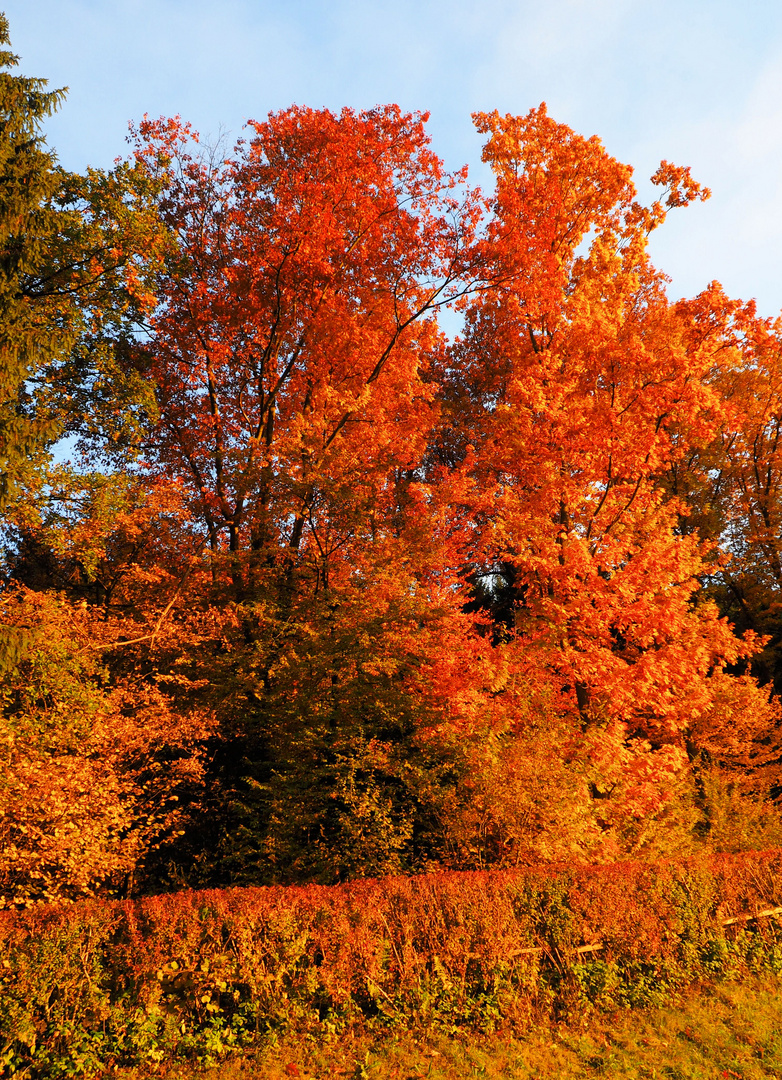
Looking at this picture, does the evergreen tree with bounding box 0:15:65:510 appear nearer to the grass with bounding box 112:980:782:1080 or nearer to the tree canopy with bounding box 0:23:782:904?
the tree canopy with bounding box 0:23:782:904

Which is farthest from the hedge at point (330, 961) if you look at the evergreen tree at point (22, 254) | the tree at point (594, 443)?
the evergreen tree at point (22, 254)

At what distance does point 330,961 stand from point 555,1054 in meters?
2.19

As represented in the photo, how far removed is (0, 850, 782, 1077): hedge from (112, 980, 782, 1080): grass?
0.20 meters

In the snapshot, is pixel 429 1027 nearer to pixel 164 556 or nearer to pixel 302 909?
pixel 302 909

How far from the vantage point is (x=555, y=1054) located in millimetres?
6133

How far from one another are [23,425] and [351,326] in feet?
27.9

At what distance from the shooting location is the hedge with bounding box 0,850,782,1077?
5773 millimetres

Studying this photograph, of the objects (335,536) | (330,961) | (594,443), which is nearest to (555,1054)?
(330,961)

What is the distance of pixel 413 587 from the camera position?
11250mm

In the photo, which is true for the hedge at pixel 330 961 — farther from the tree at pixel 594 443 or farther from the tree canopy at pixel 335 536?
the tree at pixel 594 443

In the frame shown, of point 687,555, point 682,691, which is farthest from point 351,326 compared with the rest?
point 682,691

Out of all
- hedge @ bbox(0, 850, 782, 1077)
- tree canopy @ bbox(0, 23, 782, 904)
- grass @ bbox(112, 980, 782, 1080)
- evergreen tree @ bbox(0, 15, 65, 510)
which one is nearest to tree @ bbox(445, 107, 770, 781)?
tree canopy @ bbox(0, 23, 782, 904)

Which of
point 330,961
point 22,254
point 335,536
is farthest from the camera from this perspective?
point 335,536

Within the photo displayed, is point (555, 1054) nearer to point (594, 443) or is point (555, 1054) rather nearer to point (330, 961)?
point (330, 961)
